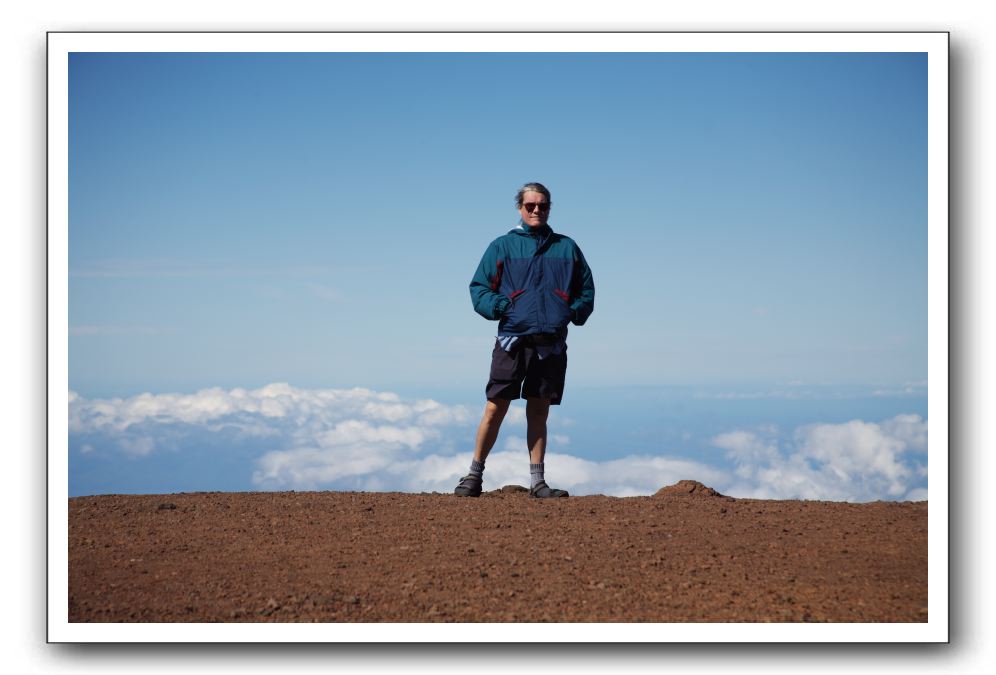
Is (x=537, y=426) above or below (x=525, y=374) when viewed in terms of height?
below

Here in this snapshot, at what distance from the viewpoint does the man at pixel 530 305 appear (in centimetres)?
Answer: 750

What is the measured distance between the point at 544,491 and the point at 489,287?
1.49 meters

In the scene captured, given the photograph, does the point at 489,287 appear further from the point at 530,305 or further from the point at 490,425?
the point at 490,425

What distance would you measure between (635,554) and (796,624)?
100 centimetres

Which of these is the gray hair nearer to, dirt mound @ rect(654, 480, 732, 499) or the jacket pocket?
the jacket pocket

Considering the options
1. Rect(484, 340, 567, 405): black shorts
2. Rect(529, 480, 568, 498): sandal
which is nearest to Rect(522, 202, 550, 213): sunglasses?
Rect(484, 340, 567, 405): black shorts

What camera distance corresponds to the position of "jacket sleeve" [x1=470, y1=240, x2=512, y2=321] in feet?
24.5

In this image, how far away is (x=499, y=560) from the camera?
600cm

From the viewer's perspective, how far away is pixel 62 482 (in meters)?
6.25

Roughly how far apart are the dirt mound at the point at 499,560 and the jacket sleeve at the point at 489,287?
1283 mm

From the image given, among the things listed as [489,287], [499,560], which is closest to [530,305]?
[489,287]
